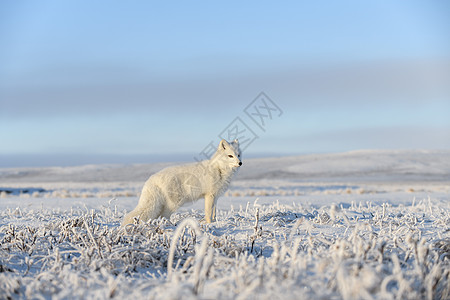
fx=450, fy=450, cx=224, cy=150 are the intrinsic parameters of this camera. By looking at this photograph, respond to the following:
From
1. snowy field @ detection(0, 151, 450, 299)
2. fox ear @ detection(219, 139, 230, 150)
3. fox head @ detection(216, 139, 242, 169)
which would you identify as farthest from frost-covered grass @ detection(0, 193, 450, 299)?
fox ear @ detection(219, 139, 230, 150)

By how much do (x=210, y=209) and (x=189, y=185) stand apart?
0.52m

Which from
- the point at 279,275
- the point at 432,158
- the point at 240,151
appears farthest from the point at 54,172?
the point at 279,275

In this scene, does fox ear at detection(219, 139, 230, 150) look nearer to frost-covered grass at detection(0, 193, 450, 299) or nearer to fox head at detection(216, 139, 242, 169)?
fox head at detection(216, 139, 242, 169)

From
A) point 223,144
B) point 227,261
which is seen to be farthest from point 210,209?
point 227,261

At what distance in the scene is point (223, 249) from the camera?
4.28 metres

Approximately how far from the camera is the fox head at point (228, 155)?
757 cm

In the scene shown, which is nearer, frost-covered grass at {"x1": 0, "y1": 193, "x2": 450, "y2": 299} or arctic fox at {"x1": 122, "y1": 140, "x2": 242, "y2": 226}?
frost-covered grass at {"x1": 0, "y1": 193, "x2": 450, "y2": 299}

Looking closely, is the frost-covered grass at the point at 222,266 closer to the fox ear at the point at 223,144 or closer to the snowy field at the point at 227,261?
the snowy field at the point at 227,261

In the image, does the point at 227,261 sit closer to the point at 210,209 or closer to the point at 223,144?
the point at 210,209

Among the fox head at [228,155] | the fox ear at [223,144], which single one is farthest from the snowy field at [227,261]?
the fox ear at [223,144]

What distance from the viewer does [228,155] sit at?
7.66 metres

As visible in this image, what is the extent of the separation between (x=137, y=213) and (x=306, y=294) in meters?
4.54

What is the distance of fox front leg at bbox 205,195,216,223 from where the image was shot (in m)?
7.11

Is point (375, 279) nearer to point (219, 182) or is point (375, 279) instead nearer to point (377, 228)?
point (377, 228)
